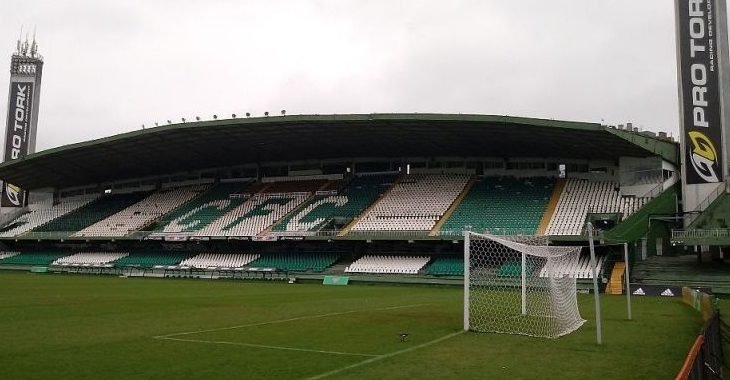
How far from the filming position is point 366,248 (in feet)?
153

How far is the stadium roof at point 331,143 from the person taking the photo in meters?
40.1

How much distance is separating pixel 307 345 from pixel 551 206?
33854 millimetres

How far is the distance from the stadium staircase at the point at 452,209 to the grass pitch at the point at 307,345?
21648 mm

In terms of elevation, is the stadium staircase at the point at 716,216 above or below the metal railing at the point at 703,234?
above

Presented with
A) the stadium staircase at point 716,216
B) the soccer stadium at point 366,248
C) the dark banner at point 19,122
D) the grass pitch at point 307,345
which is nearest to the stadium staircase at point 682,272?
the soccer stadium at point 366,248

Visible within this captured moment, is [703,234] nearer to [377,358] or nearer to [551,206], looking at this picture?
[551,206]

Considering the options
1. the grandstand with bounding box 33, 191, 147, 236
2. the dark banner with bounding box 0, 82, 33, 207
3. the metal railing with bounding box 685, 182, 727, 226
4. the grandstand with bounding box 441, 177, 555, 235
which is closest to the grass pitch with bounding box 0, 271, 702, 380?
the metal railing with bounding box 685, 182, 727, 226

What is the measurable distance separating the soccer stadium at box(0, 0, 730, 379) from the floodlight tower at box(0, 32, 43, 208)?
223 mm

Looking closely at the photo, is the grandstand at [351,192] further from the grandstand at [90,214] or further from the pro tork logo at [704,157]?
the pro tork logo at [704,157]

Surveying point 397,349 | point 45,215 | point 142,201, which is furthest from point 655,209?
point 45,215

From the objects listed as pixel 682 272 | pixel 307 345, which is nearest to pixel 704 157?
pixel 682 272

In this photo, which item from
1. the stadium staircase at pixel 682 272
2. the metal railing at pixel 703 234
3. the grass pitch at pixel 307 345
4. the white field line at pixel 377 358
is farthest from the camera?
the metal railing at pixel 703 234

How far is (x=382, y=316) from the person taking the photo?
18953mm

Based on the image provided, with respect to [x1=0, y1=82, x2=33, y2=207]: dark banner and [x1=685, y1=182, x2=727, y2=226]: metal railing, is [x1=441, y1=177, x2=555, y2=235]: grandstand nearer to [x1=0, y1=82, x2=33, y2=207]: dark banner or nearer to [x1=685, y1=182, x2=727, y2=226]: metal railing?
[x1=685, y1=182, x2=727, y2=226]: metal railing
